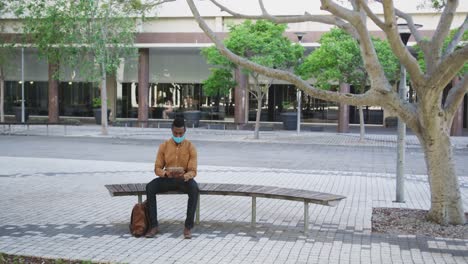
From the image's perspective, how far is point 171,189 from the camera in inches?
350

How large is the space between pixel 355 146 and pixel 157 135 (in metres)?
10.2

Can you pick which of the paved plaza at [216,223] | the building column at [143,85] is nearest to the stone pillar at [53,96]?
the building column at [143,85]

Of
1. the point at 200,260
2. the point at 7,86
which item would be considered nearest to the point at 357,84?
the point at 200,260

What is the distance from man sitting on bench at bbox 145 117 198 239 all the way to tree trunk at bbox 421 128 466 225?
11.8 ft

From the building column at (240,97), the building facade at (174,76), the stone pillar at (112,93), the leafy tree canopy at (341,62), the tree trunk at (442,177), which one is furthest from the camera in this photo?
the stone pillar at (112,93)

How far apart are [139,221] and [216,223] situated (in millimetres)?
1442

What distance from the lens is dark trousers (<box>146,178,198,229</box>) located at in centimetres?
867

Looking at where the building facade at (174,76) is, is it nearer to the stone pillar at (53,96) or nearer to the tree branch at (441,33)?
the stone pillar at (53,96)

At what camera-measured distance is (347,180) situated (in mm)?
15094

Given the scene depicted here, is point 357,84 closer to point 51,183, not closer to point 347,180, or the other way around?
point 347,180

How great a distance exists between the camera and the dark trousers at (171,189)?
8.67 meters

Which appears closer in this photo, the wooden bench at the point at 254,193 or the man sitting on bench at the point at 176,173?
the man sitting on bench at the point at 176,173

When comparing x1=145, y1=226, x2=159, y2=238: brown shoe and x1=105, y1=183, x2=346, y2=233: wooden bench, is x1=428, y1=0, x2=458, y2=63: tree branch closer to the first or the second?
x1=105, y1=183, x2=346, y2=233: wooden bench

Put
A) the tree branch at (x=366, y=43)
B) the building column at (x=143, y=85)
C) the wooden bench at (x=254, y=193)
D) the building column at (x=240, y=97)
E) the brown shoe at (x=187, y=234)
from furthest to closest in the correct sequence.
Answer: the building column at (x=143, y=85) < the building column at (x=240, y=97) < the wooden bench at (x=254, y=193) < the tree branch at (x=366, y=43) < the brown shoe at (x=187, y=234)
